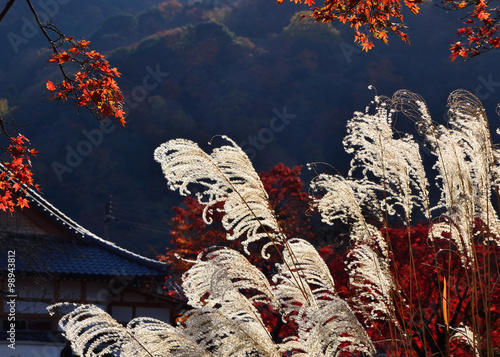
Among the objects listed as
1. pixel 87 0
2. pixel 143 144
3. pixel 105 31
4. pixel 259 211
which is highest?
pixel 87 0

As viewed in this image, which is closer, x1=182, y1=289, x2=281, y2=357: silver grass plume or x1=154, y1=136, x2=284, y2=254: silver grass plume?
x1=182, y1=289, x2=281, y2=357: silver grass plume

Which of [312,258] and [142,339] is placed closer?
[142,339]

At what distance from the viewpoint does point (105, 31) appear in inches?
1781

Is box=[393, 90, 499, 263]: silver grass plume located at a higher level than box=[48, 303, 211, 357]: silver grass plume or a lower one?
higher

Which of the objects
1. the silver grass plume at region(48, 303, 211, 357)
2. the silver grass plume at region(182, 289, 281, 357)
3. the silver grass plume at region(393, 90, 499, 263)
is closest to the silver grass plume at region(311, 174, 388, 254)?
the silver grass plume at region(393, 90, 499, 263)

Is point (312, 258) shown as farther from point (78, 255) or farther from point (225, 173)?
point (78, 255)

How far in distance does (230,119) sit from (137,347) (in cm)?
3289

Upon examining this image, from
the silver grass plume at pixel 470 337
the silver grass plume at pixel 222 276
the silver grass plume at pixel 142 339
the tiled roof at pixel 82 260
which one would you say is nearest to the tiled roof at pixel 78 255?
the tiled roof at pixel 82 260

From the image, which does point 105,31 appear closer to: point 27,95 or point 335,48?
point 27,95

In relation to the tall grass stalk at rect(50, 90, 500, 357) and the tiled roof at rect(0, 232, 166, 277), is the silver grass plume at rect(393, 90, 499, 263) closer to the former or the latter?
the tall grass stalk at rect(50, 90, 500, 357)

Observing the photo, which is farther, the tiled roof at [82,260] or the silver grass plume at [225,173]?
the tiled roof at [82,260]

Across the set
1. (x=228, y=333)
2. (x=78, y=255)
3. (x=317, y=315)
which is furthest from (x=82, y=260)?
(x=317, y=315)

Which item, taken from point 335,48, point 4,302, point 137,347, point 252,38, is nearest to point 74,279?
point 4,302

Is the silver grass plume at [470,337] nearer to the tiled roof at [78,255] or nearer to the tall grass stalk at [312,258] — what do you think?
the tall grass stalk at [312,258]
